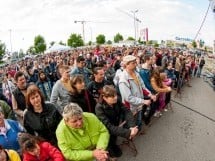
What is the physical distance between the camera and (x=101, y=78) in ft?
22.4

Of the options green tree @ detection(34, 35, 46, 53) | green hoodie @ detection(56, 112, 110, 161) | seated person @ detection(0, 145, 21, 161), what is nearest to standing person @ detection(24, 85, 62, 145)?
green hoodie @ detection(56, 112, 110, 161)

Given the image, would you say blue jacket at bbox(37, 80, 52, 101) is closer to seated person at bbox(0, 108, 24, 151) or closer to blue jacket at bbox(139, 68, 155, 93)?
blue jacket at bbox(139, 68, 155, 93)

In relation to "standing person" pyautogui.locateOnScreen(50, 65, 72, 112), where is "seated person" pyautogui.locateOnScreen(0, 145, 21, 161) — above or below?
below

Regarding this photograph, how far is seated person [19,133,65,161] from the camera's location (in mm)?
3904

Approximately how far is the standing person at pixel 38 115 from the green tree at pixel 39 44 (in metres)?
98.7

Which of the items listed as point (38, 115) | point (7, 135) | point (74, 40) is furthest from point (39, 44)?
point (7, 135)

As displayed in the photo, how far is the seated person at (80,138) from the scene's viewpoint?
4.01m

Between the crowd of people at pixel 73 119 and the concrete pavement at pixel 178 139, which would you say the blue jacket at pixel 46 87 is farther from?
the concrete pavement at pixel 178 139

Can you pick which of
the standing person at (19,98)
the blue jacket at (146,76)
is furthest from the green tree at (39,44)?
the standing person at (19,98)

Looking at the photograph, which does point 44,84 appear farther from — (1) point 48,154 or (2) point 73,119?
(2) point 73,119

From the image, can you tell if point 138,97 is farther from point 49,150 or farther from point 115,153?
point 49,150

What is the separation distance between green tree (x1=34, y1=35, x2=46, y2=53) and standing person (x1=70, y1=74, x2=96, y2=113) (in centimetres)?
9778

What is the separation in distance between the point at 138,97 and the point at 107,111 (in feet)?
5.05

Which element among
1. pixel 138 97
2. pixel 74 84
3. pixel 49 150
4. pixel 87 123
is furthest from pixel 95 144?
pixel 138 97
